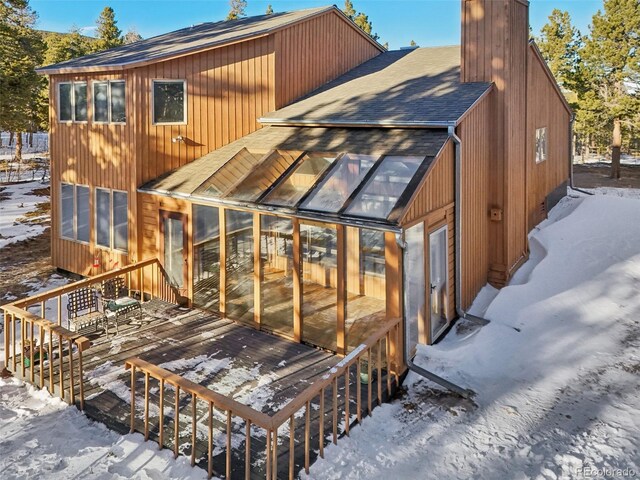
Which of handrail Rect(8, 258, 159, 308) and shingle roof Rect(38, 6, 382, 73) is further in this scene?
shingle roof Rect(38, 6, 382, 73)

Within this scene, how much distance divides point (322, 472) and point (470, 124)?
6.13 metres

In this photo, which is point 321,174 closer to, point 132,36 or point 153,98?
point 153,98

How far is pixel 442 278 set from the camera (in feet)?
25.8

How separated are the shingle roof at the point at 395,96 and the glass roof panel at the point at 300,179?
1.11m

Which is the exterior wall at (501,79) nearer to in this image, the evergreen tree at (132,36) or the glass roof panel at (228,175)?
the glass roof panel at (228,175)

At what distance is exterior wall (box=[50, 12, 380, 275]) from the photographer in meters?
9.95

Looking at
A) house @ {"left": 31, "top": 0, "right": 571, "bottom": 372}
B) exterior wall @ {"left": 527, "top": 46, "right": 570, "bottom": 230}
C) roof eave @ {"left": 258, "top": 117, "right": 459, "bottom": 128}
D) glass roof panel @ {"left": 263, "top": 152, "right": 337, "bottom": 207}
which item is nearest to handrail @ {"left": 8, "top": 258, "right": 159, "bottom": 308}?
house @ {"left": 31, "top": 0, "right": 571, "bottom": 372}

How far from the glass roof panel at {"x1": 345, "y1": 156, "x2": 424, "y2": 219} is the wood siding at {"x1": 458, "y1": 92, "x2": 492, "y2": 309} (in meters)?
1.27

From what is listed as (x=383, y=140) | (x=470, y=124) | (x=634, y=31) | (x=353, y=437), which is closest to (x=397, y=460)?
(x=353, y=437)

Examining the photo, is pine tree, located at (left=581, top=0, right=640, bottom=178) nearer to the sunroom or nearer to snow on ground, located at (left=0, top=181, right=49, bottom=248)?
the sunroom

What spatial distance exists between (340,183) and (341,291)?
1668mm

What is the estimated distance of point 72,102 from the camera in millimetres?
11039

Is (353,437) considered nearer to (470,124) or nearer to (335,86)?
(470,124)

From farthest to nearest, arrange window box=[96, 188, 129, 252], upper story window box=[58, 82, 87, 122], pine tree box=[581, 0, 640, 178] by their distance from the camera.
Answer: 1. pine tree box=[581, 0, 640, 178]
2. upper story window box=[58, 82, 87, 122]
3. window box=[96, 188, 129, 252]
